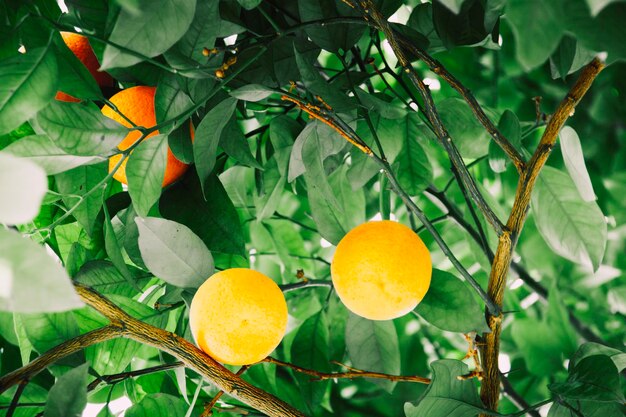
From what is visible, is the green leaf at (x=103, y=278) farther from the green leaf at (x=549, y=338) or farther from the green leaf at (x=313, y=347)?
the green leaf at (x=549, y=338)

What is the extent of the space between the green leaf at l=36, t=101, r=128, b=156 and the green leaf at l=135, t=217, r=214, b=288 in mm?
68

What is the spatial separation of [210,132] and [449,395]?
31cm

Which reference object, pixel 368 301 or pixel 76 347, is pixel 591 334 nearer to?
pixel 368 301

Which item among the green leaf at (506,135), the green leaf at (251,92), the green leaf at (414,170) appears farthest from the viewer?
the green leaf at (414,170)

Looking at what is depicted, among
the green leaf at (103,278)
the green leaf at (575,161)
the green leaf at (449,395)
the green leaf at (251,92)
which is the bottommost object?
the green leaf at (103,278)

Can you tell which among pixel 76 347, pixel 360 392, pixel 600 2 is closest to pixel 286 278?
pixel 76 347

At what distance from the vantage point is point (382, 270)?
535 millimetres

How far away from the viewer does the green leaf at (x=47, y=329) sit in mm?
515

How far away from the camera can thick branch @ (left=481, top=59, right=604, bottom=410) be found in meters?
0.47

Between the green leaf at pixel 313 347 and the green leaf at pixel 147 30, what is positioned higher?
the green leaf at pixel 147 30

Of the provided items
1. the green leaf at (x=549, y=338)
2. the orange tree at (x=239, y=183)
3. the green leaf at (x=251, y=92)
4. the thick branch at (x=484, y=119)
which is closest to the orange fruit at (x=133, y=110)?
the orange tree at (x=239, y=183)

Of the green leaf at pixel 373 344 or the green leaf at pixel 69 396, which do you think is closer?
Result: the green leaf at pixel 69 396

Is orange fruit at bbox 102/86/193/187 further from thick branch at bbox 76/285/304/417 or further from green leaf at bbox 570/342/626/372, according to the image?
green leaf at bbox 570/342/626/372

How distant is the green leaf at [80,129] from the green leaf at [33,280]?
202mm
